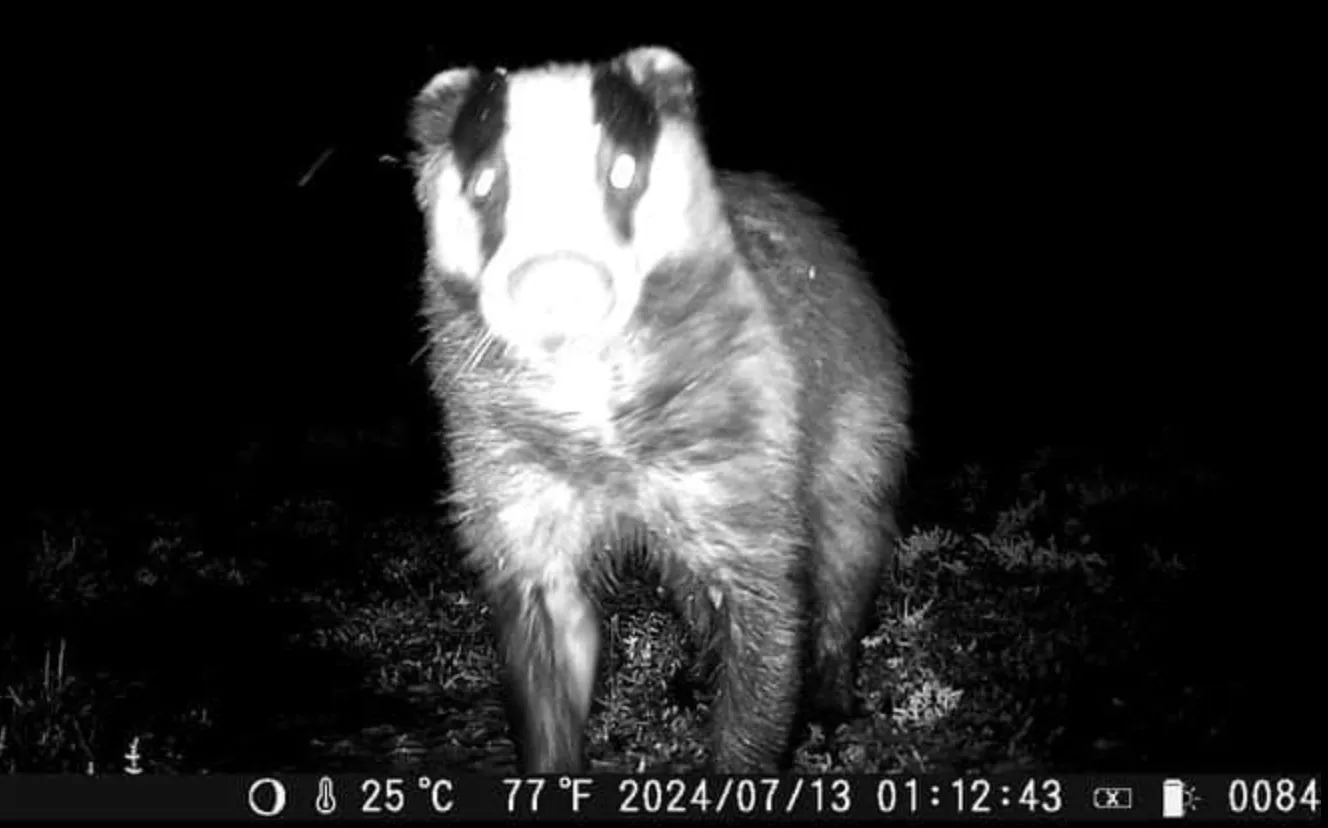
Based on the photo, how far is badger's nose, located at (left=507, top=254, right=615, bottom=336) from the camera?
3.19 meters

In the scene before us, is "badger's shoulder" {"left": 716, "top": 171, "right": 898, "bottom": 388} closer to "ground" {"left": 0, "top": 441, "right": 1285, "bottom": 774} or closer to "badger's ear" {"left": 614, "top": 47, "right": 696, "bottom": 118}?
"badger's ear" {"left": 614, "top": 47, "right": 696, "bottom": 118}

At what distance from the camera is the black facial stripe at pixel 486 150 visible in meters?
3.44

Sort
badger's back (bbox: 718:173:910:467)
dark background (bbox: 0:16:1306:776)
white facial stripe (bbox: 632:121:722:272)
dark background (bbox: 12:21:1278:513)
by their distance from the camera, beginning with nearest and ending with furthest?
white facial stripe (bbox: 632:121:722:272)
badger's back (bbox: 718:173:910:467)
dark background (bbox: 0:16:1306:776)
dark background (bbox: 12:21:1278:513)

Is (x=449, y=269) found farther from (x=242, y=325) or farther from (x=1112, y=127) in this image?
(x=1112, y=127)

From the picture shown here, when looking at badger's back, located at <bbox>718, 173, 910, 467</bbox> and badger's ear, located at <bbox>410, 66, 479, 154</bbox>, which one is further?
badger's back, located at <bbox>718, 173, 910, 467</bbox>

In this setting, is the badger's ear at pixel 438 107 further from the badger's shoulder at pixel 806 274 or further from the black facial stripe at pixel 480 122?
the badger's shoulder at pixel 806 274

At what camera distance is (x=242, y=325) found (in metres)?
13.2

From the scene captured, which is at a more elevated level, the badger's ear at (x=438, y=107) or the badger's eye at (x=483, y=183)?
the badger's ear at (x=438, y=107)

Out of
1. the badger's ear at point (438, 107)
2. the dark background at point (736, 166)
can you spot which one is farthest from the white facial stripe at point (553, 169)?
the dark background at point (736, 166)

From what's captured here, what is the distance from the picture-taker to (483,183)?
3.49m

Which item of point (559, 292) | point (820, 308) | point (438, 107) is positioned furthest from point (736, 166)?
point (559, 292)

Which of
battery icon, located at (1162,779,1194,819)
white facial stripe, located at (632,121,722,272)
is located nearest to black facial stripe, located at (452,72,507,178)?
white facial stripe, located at (632,121,722,272)

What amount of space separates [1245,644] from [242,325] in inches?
405

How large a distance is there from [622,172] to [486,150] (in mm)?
339
